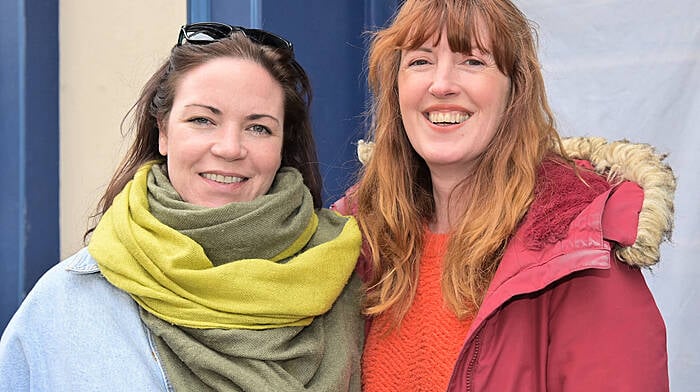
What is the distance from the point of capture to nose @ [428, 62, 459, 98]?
215 centimetres

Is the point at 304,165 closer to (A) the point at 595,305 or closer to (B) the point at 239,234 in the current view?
(B) the point at 239,234

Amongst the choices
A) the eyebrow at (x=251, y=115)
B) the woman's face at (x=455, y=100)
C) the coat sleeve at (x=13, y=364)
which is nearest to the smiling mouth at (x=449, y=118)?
the woman's face at (x=455, y=100)

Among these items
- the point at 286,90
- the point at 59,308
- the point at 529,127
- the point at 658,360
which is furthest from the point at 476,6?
the point at 59,308

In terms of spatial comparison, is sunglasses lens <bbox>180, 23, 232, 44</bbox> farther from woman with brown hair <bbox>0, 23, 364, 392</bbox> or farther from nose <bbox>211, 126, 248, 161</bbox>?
nose <bbox>211, 126, 248, 161</bbox>

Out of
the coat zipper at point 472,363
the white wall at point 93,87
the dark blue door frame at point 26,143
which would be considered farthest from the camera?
the dark blue door frame at point 26,143

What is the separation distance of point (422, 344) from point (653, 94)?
3.98ft

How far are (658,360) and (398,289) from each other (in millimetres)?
656

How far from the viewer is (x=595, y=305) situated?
6.09 feet

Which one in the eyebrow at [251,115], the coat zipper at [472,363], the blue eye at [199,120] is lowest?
the coat zipper at [472,363]

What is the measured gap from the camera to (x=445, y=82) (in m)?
2.15

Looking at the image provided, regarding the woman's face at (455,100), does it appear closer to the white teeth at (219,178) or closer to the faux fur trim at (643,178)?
the faux fur trim at (643,178)

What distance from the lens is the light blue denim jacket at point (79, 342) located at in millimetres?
1985

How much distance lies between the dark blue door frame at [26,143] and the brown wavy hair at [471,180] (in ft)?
6.16

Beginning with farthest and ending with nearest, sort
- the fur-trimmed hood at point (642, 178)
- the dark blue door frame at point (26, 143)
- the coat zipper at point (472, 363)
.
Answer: the dark blue door frame at point (26, 143) → the coat zipper at point (472, 363) → the fur-trimmed hood at point (642, 178)
